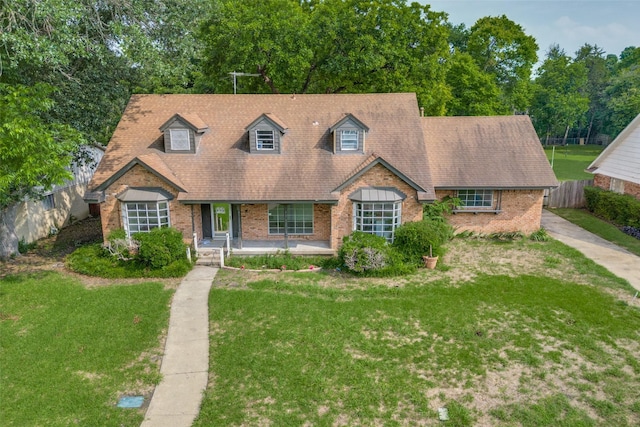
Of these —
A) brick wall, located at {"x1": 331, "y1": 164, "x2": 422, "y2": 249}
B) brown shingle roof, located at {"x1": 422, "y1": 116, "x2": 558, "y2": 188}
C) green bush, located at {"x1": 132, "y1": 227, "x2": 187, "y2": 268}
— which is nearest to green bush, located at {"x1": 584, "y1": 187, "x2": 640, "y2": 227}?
brown shingle roof, located at {"x1": 422, "y1": 116, "x2": 558, "y2": 188}

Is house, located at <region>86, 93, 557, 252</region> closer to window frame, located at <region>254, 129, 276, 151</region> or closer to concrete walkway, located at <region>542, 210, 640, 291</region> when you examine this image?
window frame, located at <region>254, 129, 276, 151</region>

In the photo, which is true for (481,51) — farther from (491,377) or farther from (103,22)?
(491,377)

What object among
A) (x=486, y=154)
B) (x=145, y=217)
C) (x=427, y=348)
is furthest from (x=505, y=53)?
(x=427, y=348)

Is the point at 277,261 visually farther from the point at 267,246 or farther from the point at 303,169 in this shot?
the point at 303,169

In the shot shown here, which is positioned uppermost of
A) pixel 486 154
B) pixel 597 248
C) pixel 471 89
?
pixel 471 89

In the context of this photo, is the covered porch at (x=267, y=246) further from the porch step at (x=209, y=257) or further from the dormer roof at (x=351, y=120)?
the dormer roof at (x=351, y=120)
